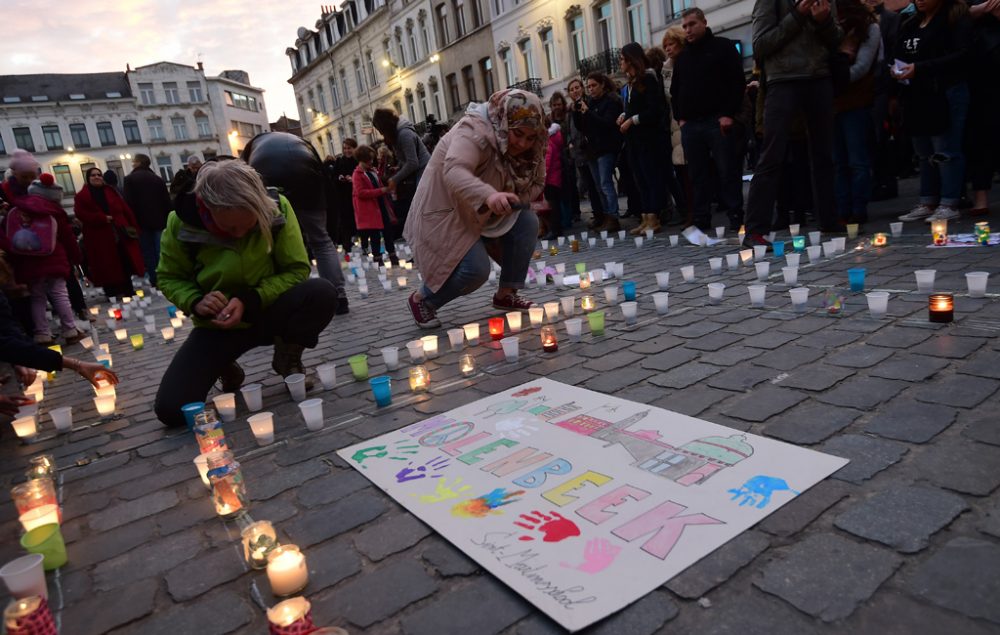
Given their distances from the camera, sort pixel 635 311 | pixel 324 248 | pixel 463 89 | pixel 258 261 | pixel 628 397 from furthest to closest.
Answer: pixel 463 89 < pixel 324 248 < pixel 635 311 < pixel 258 261 < pixel 628 397

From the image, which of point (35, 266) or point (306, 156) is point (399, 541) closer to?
point (306, 156)

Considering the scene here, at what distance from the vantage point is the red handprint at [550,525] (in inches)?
71.3

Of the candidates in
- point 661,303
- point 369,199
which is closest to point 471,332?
point 661,303

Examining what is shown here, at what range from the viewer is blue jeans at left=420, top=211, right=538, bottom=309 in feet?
15.1

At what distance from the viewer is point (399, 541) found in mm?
1948

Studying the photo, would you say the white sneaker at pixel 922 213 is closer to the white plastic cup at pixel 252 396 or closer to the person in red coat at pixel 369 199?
the white plastic cup at pixel 252 396

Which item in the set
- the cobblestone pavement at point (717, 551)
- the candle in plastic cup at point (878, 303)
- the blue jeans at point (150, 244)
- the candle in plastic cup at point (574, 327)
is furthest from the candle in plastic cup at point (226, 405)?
the blue jeans at point (150, 244)

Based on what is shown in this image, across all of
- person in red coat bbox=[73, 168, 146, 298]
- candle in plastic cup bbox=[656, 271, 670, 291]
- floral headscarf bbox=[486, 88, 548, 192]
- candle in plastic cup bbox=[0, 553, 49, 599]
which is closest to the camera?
candle in plastic cup bbox=[0, 553, 49, 599]

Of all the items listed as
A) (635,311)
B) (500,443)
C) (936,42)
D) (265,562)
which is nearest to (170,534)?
(265,562)

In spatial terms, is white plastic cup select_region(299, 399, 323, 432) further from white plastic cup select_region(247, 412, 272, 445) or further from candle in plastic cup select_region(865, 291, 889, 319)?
candle in plastic cup select_region(865, 291, 889, 319)

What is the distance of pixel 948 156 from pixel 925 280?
7.97 ft

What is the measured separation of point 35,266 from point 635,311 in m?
6.18

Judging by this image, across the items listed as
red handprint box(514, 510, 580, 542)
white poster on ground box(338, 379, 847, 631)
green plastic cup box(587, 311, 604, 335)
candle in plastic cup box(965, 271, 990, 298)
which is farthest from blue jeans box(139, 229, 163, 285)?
candle in plastic cup box(965, 271, 990, 298)

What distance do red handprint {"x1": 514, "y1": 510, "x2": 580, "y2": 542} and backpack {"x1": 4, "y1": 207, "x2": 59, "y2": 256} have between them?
21.9ft
